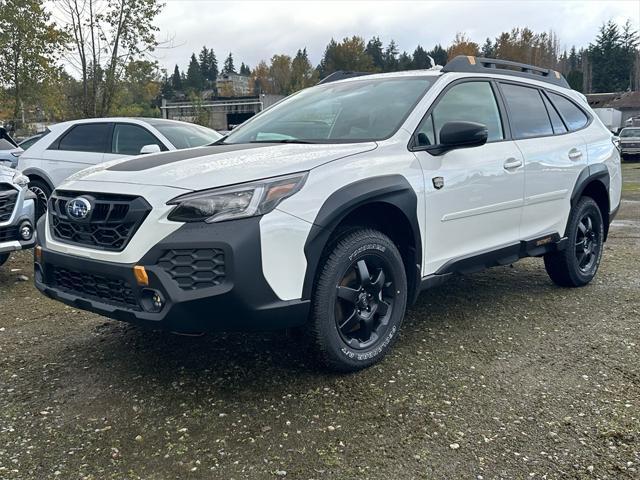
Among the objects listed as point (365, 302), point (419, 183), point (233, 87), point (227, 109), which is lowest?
point (365, 302)

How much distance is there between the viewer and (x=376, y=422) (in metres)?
2.82

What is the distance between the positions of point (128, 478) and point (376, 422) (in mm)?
1136

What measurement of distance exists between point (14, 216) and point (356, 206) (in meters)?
3.67

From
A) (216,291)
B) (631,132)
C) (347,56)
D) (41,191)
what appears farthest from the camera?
(347,56)

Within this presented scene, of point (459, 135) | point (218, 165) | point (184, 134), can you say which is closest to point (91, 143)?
point (184, 134)

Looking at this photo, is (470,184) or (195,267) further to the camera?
(470,184)

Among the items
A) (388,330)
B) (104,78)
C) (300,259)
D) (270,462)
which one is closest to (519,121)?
(388,330)

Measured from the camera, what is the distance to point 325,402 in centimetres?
302

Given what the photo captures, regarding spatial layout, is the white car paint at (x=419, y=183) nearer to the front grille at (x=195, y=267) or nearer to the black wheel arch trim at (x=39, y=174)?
the front grille at (x=195, y=267)

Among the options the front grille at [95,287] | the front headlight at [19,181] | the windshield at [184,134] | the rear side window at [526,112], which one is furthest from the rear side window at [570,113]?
the front headlight at [19,181]

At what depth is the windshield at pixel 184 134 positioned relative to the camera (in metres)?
7.74

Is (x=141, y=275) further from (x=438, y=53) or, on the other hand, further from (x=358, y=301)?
(x=438, y=53)

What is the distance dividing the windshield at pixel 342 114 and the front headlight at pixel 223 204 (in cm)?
92

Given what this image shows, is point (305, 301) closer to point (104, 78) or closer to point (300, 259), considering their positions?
point (300, 259)
